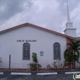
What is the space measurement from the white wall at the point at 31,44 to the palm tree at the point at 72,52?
849 mm

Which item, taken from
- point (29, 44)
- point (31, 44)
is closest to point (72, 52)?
point (31, 44)

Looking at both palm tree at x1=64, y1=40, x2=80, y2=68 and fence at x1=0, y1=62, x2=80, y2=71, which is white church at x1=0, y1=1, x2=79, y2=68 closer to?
fence at x1=0, y1=62, x2=80, y2=71

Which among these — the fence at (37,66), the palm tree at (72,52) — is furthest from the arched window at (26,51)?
the palm tree at (72,52)

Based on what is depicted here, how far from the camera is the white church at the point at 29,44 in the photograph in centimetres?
1862

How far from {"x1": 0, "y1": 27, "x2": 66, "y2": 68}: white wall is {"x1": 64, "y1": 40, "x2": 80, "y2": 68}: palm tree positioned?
2.79 ft

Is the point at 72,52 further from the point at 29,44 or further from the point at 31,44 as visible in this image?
the point at 29,44

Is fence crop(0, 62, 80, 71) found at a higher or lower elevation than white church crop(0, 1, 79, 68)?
lower

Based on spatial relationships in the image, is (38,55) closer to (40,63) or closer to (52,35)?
(40,63)

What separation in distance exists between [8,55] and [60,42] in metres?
6.38

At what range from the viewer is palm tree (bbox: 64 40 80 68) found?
1780 cm

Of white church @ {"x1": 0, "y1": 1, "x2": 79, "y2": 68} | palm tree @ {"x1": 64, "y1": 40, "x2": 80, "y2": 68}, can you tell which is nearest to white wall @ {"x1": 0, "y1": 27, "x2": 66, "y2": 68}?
white church @ {"x1": 0, "y1": 1, "x2": 79, "y2": 68}

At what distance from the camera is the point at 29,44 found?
18.8 metres

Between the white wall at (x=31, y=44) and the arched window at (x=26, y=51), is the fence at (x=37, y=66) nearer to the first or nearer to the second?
the white wall at (x=31, y=44)

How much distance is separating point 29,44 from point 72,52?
5.17m
